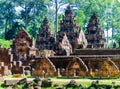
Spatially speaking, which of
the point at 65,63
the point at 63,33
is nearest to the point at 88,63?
the point at 65,63

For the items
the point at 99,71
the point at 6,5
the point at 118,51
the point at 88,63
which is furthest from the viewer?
the point at 6,5

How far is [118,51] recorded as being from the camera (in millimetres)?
49531

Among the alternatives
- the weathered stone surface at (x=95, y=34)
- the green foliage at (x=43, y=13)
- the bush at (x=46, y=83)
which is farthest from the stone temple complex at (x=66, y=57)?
the green foliage at (x=43, y=13)

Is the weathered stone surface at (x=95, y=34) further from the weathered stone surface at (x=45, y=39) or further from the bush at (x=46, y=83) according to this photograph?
the bush at (x=46, y=83)

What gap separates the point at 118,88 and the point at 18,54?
26.4 metres

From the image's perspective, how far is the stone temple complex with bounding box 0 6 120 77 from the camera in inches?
1401

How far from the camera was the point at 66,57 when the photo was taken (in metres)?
39.5

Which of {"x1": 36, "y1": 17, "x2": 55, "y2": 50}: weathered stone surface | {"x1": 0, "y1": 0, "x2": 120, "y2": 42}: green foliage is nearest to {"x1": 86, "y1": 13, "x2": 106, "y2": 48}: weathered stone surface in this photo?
{"x1": 36, "y1": 17, "x2": 55, "y2": 50}: weathered stone surface

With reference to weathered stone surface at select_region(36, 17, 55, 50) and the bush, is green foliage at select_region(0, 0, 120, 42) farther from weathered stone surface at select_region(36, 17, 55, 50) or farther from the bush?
the bush

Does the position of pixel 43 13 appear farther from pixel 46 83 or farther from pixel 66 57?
Result: pixel 46 83

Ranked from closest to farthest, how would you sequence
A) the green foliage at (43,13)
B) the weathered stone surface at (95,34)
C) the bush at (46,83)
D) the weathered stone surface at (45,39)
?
the bush at (46,83) < the weathered stone surface at (45,39) < the weathered stone surface at (95,34) < the green foliage at (43,13)

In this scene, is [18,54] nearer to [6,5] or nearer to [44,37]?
[44,37]

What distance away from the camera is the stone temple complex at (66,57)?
35594mm

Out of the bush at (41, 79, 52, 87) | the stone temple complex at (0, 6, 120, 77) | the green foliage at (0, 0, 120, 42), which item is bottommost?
the bush at (41, 79, 52, 87)
